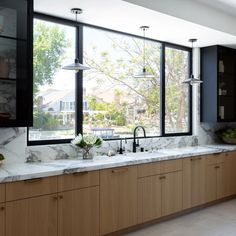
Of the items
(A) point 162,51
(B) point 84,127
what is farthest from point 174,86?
(B) point 84,127

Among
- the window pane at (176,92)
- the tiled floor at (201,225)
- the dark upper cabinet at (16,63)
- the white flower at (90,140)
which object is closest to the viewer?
the dark upper cabinet at (16,63)

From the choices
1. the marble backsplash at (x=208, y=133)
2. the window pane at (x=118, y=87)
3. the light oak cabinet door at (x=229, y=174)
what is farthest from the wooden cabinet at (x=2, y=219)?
the marble backsplash at (x=208, y=133)

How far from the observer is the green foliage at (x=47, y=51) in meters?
3.67

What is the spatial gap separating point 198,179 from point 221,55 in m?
2.24

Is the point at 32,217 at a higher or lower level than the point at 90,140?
lower

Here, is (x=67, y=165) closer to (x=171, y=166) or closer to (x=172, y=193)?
(x=171, y=166)

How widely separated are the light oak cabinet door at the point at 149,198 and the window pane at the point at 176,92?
4.58ft

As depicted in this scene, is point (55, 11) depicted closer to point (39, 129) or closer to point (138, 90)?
point (39, 129)

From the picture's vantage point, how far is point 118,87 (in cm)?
456

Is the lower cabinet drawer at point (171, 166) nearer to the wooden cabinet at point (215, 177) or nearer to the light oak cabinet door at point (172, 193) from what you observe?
the light oak cabinet door at point (172, 193)

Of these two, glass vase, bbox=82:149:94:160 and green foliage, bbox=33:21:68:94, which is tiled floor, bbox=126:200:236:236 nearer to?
glass vase, bbox=82:149:94:160

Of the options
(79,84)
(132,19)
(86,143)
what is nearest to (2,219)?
(86,143)

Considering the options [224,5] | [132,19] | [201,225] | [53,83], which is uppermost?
[224,5]

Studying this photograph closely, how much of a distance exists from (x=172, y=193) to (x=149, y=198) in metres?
0.44
